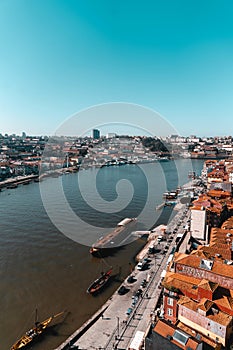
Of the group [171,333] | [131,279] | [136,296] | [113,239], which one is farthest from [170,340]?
[113,239]

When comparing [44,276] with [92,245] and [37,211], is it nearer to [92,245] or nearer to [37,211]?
[92,245]

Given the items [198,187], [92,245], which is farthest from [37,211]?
[198,187]

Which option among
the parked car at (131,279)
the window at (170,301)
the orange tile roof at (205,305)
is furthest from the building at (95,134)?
the orange tile roof at (205,305)

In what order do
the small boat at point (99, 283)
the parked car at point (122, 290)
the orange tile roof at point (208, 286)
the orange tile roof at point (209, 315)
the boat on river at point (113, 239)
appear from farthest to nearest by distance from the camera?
the boat on river at point (113, 239) < the small boat at point (99, 283) < the parked car at point (122, 290) < the orange tile roof at point (208, 286) < the orange tile roof at point (209, 315)

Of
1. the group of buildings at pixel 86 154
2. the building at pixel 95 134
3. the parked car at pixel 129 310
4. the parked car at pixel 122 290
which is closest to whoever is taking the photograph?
the parked car at pixel 129 310

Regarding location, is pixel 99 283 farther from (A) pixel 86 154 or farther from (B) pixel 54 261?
(A) pixel 86 154

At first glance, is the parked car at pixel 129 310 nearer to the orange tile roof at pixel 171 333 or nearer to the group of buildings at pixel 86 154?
the orange tile roof at pixel 171 333

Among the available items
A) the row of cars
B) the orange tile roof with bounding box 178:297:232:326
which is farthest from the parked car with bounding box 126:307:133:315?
the orange tile roof with bounding box 178:297:232:326
